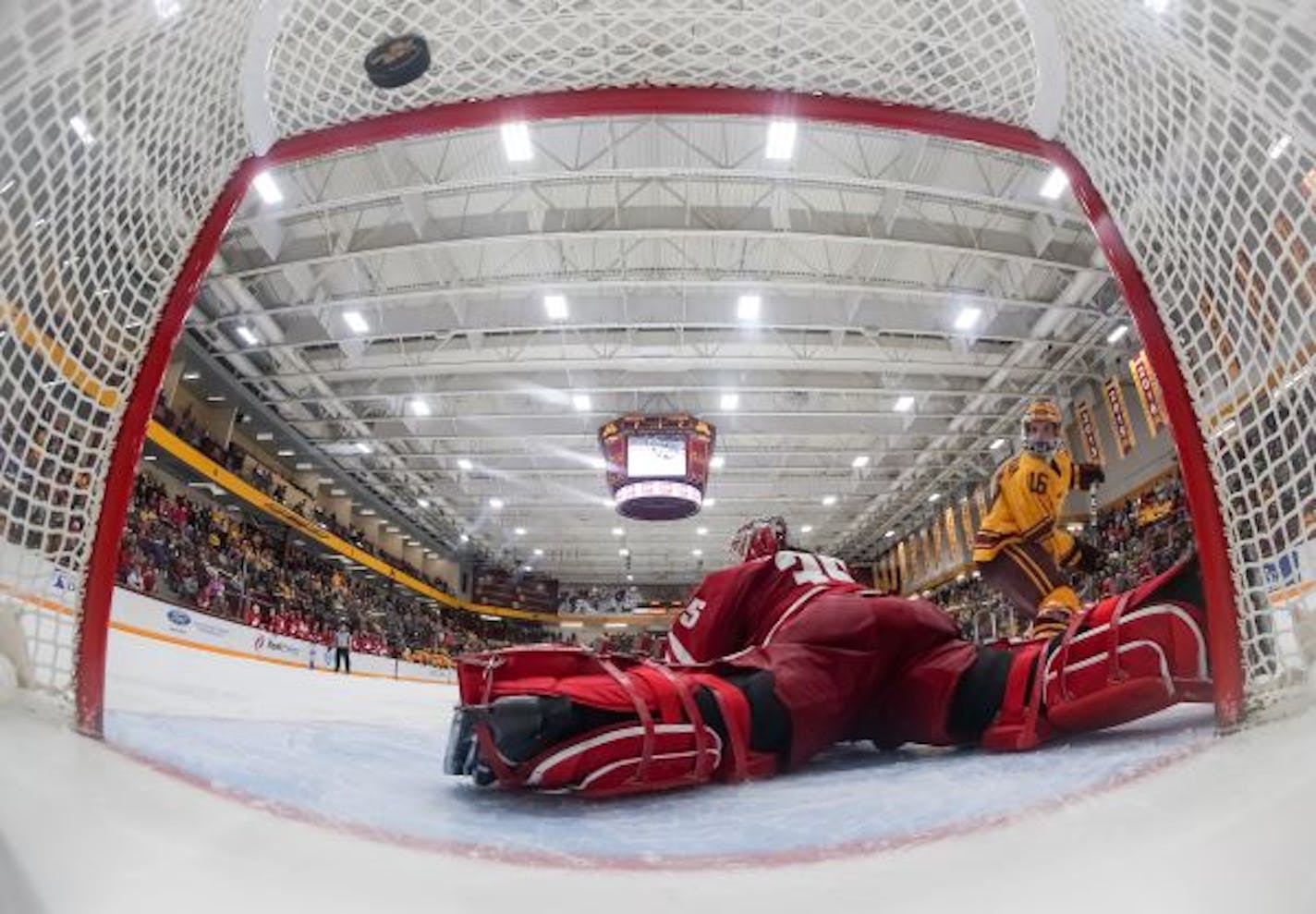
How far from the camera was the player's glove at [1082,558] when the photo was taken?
3133 millimetres

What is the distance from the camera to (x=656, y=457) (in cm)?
1089

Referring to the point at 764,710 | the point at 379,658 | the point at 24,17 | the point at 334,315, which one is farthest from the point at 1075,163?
the point at 379,658

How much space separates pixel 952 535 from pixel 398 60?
17.8m

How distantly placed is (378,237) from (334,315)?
2.53 metres

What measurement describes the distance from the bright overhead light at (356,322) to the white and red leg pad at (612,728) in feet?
34.5

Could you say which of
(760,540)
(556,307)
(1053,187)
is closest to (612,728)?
(760,540)

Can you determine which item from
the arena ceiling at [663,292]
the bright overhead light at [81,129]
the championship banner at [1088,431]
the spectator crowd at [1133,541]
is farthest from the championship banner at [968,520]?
the bright overhead light at [81,129]

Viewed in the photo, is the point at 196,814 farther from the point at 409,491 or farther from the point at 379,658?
the point at 409,491

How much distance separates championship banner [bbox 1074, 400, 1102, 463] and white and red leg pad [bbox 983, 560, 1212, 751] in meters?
11.4

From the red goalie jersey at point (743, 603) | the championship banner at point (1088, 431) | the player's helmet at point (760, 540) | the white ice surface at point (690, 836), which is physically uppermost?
the championship banner at point (1088, 431)

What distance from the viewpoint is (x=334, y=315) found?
37.1ft

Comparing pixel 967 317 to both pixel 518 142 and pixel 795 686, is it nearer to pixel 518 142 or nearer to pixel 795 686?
pixel 518 142

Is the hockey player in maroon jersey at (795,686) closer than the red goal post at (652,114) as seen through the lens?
No

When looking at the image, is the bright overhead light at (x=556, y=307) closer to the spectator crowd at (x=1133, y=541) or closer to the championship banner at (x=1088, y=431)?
the spectator crowd at (x=1133, y=541)
